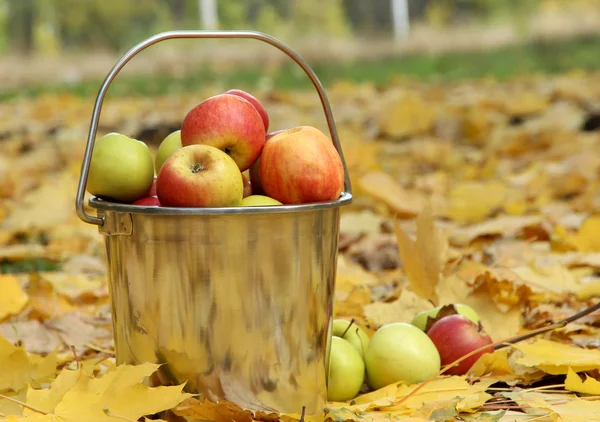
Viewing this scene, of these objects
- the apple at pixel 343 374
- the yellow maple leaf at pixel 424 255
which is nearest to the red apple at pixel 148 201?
the apple at pixel 343 374

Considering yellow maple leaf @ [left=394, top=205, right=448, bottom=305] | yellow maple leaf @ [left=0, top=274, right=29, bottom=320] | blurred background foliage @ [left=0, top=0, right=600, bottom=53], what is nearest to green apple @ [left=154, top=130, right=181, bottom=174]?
yellow maple leaf @ [left=394, top=205, right=448, bottom=305]

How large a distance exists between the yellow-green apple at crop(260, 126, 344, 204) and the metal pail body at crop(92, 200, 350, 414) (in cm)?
4

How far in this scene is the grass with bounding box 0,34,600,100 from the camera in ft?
28.9

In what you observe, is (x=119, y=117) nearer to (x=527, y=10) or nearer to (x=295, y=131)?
(x=295, y=131)

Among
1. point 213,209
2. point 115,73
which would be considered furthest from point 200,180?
point 115,73

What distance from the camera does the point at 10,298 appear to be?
2.03 meters

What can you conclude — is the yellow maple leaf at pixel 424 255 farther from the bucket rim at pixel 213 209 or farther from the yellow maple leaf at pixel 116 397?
the yellow maple leaf at pixel 116 397

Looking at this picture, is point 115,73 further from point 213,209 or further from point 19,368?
point 19,368

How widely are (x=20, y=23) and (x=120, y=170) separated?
768 inches

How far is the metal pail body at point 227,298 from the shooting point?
4.37 ft

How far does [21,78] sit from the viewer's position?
12.0 metres

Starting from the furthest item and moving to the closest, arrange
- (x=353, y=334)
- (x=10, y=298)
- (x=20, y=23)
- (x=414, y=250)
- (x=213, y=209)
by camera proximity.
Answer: (x=20, y=23), (x=10, y=298), (x=414, y=250), (x=353, y=334), (x=213, y=209)

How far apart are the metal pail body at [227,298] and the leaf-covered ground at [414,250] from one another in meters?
0.06

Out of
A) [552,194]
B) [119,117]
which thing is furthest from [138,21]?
[552,194]
